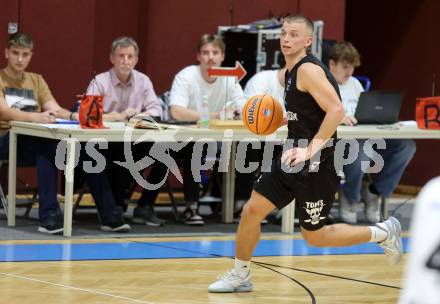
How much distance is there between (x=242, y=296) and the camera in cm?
570

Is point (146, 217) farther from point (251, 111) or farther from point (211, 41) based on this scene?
point (251, 111)

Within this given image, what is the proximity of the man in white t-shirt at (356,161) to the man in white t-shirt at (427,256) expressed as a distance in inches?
273

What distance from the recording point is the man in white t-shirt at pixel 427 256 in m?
1.94

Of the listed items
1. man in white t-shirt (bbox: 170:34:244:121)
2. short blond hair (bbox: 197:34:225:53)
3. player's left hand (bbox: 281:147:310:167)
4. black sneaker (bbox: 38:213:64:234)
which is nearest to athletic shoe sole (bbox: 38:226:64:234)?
black sneaker (bbox: 38:213:64:234)

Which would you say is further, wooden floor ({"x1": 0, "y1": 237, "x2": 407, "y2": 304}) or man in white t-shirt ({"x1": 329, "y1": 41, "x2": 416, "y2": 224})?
man in white t-shirt ({"x1": 329, "y1": 41, "x2": 416, "y2": 224})

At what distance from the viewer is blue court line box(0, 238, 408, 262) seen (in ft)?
22.1

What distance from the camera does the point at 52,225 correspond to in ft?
25.6

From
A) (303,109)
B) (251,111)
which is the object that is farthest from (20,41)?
(303,109)

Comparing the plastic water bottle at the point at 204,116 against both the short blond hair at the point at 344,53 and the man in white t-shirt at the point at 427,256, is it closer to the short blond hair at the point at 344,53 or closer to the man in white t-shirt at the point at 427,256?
the short blond hair at the point at 344,53

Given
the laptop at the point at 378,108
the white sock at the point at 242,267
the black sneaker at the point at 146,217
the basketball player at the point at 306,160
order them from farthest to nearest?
the laptop at the point at 378,108 → the black sneaker at the point at 146,217 → the white sock at the point at 242,267 → the basketball player at the point at 306,160

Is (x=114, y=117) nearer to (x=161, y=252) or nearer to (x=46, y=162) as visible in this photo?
(x=46, y=162)

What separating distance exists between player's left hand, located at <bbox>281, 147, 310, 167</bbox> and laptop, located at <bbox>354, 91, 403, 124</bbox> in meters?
4.04

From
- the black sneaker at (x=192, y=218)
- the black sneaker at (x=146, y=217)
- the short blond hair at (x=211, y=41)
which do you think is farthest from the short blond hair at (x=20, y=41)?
the black sneaker at (x=192, y=218)

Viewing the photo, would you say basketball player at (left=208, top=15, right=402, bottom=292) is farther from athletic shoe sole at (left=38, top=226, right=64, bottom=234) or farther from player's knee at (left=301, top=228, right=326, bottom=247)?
athletic shoe sole at (left=38, top=226, right=64, bottom=234)
